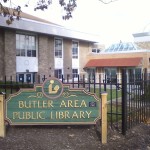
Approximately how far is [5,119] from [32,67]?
23796 millimetres

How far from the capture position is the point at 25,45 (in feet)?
94.2

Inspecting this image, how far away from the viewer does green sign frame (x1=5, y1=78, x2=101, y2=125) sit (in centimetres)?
622

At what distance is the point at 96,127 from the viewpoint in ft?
23.2

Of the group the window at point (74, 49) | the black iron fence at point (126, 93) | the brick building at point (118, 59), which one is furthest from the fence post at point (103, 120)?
the window at point (74, 49)

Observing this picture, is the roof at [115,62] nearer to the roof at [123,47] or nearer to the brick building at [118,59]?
the brick building at [118,59]

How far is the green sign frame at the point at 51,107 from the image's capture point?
6.22 metres

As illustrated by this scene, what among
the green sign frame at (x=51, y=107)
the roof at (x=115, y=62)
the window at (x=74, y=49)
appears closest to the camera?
the green sign frame at (x=51, y=107)

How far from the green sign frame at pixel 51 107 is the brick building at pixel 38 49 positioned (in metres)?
17.4

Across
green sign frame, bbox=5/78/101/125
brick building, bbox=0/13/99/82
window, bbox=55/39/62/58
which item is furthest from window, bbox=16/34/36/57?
green sign frame, bbox=5/78/101/125

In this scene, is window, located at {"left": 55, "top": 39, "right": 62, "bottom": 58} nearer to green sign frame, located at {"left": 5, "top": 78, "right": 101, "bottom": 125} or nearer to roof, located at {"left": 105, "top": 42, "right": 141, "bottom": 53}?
roof, located at {"left": 105, "top": 42, "right": 141, "bottom": 53}

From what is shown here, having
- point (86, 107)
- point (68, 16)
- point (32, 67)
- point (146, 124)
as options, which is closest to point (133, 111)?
point (146, 124)

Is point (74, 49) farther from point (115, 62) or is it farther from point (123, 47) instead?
point (123, 47)

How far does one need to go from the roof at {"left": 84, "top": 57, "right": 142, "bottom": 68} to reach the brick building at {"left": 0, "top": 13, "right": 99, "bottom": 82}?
6.16 feet

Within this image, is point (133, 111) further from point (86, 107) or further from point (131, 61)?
point (131, 61)
